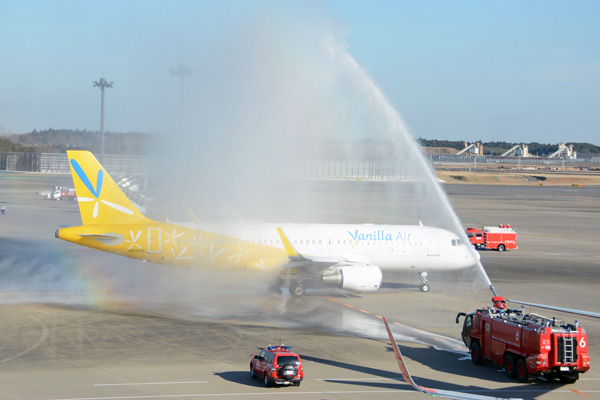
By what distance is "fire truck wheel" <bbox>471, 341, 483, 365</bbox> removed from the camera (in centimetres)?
2848

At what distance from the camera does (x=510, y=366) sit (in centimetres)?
2655

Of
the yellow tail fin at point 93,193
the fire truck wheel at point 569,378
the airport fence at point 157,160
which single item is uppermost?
the airport fence at point 157,160

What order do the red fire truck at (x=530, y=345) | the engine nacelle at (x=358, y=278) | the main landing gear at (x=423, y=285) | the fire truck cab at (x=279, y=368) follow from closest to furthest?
the fire truck cab at (x=279, y=368) → the red fire truck at (x=530, y=345) → the engine nacelle at (x=358, y=278) → the main landing gear at (x=423, y=285)

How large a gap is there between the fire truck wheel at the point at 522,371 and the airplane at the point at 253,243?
15718mm

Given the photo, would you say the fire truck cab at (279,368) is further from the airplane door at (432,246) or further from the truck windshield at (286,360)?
the airplane door at (432,246)

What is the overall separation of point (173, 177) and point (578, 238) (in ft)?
157

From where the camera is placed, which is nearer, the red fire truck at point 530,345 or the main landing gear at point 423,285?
the red fire truck at point 530,345

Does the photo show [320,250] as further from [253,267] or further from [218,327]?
[218,327]

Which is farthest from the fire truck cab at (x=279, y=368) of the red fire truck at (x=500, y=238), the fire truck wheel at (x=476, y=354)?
the red fire truck at (x=500, y=238)

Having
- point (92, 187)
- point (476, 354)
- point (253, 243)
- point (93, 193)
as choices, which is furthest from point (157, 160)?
point (476, 354)

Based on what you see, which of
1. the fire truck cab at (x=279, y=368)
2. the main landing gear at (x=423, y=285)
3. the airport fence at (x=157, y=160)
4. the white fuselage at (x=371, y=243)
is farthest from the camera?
the airport fence at (x=157, y=160)

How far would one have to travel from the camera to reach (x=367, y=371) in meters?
27.3

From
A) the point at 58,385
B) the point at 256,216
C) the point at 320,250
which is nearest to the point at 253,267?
the point at 320,250

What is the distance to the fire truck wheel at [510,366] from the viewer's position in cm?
2642
